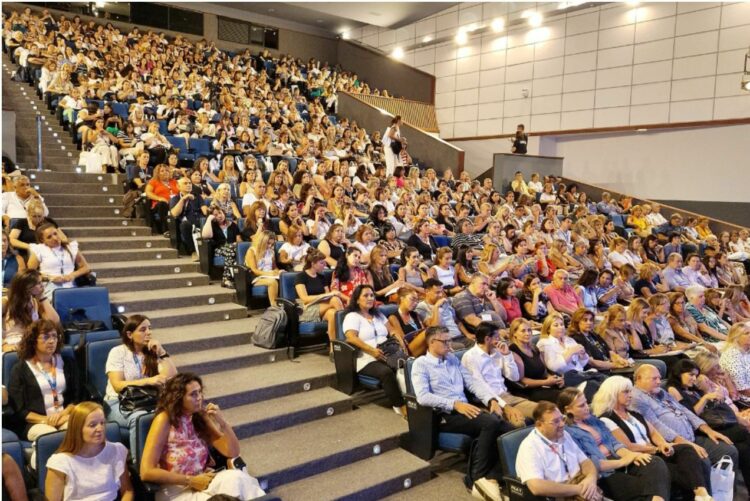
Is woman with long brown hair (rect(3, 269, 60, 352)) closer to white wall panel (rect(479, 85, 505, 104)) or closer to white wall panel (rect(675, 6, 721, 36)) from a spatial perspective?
white wall panel (rect(675, 6, 721, 36))

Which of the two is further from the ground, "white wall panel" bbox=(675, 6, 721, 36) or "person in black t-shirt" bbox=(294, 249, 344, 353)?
"white wall panel" bbox=(675, 6, 721, 36)

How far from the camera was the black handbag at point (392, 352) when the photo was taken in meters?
3.81

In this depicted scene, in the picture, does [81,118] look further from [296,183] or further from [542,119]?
[542,119]

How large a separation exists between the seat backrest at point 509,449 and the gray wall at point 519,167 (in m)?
8.06

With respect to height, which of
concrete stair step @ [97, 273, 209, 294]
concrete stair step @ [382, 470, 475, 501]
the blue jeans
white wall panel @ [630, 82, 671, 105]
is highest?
white wall panel @ [630, 82, 671, 105]

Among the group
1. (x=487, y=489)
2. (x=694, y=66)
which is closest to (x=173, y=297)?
(x=487, y=489)

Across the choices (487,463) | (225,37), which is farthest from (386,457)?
(225,37)

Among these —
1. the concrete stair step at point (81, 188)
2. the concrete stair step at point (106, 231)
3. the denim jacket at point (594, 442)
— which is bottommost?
the denim jacket at point (594, 442)

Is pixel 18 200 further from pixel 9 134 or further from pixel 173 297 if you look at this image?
pixel 9 134

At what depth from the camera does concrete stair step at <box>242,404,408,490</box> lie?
3.13 metres

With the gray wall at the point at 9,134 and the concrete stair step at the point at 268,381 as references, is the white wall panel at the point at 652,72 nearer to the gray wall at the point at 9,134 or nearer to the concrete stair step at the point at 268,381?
the concrete stair step at the point at 268,381

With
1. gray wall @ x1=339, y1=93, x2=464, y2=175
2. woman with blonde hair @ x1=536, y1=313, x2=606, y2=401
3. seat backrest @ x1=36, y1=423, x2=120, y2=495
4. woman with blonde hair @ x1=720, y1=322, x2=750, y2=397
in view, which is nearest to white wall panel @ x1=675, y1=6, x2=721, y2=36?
gray wall @ x1=339, y1=93, x2=464, y2=175

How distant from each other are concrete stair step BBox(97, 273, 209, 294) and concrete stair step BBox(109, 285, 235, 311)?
6 centimetres

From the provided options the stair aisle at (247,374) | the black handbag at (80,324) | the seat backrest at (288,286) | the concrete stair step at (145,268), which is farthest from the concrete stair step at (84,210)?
the seat backrest at (288,286)
